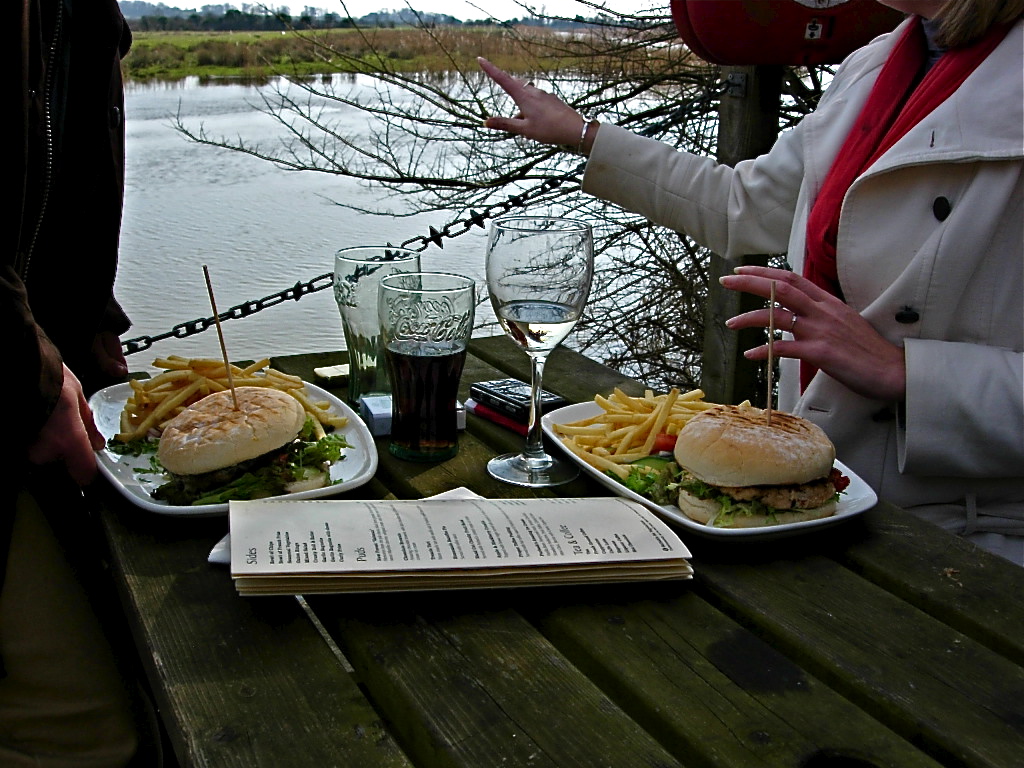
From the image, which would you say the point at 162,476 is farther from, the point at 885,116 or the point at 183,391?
the point at 885,116

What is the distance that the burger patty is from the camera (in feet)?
3.96

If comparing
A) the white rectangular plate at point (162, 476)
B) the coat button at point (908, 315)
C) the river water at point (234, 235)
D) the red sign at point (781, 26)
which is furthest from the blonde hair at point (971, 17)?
the river water at point (234, 235)

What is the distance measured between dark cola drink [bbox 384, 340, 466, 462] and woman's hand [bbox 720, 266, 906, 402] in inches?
17.9

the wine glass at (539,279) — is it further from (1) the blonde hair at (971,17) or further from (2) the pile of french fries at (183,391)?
(1) the blonde hair at (971,17)

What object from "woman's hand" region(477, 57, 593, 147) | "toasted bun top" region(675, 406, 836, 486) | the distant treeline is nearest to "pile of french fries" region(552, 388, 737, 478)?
"toasted bun top" region(675, 406, 836, 486)

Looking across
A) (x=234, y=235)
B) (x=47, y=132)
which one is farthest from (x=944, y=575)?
(x=234, y=235)

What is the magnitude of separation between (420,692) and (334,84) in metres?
3.53

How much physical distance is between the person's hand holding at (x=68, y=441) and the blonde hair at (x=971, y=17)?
1.54 meters

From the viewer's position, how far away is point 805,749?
83 cm

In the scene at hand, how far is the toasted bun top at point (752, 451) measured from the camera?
3.90 feet

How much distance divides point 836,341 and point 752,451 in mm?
457

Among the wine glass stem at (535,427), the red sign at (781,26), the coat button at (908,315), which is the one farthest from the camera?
the red sign at (781,26)

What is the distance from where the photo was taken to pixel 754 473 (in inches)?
46.9

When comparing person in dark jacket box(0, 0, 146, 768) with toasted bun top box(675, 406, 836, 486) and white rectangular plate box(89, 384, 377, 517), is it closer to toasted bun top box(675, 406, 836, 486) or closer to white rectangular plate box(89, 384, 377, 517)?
white rectangular plate box(89, 384, 377, 517)
